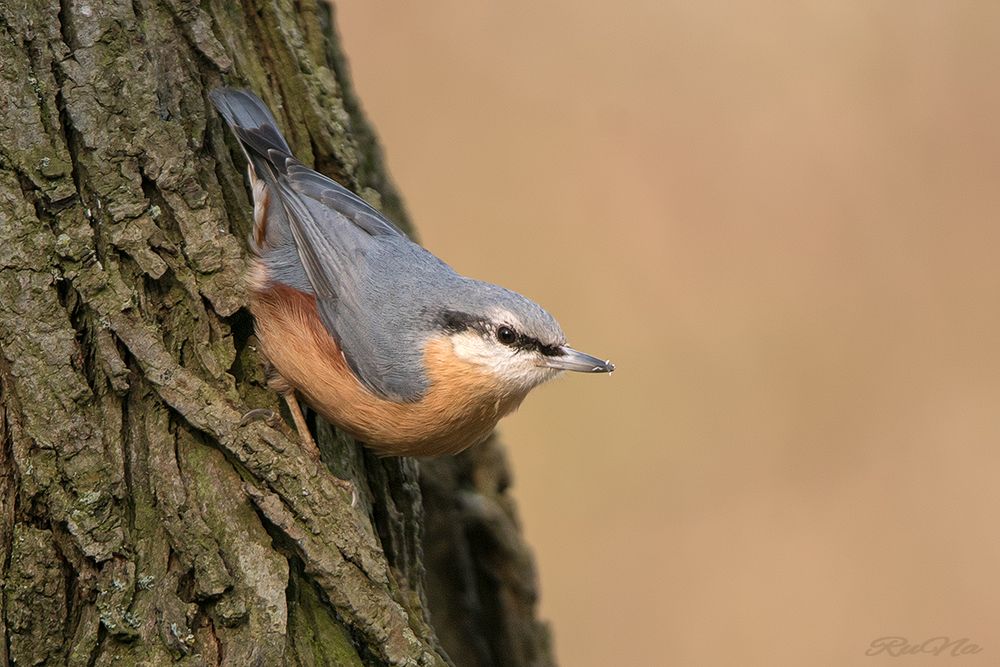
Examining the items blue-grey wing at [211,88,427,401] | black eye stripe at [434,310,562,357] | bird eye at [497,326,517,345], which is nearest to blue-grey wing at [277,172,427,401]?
blue-grey wing at [211,88,427,401]

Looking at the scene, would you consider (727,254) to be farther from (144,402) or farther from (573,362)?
(144,402)

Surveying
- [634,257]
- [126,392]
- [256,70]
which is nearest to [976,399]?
[634,257]

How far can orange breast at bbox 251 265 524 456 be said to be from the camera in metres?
3.24

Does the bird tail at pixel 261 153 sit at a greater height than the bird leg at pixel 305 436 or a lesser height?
greater

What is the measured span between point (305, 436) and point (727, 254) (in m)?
4.32

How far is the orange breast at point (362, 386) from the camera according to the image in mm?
3238

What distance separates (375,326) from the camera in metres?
3.44

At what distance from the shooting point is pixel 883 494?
6523mm

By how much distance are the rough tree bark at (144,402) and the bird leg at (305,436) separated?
0.08 m

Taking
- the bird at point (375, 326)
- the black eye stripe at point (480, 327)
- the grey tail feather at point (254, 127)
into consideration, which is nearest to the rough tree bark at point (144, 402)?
the grey tail feather at point (254, 127)

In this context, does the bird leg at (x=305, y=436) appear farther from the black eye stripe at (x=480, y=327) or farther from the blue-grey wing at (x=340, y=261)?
the black eye stripe at (x=480, y=327)

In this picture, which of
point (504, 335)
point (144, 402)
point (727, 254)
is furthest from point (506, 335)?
point (727, 254)

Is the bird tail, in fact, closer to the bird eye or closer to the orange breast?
the orange breast

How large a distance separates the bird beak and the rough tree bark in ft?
2.81
